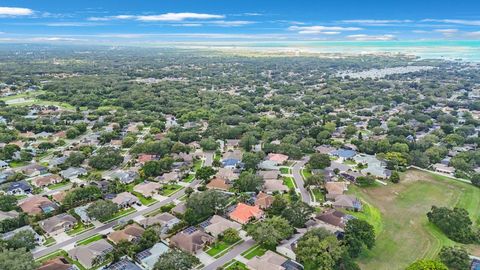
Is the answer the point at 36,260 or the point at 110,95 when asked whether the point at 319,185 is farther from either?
the point at 110,95

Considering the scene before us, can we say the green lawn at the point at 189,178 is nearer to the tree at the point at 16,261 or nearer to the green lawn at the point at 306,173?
the green lawn at the point at 306,173

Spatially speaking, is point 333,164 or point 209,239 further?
point 333,164

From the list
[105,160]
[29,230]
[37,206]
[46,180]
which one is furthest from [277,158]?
[29,230]

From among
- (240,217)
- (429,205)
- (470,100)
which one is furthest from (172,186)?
(470,100)

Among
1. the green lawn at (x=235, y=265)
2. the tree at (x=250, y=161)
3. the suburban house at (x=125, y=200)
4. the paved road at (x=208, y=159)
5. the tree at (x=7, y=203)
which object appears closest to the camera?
the green lawn at (x=235, y=265)

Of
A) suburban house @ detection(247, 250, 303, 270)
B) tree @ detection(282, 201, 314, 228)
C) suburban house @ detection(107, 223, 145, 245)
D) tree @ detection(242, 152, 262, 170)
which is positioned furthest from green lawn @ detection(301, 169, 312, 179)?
suburban house @ detection(107, 223, 145, 245)

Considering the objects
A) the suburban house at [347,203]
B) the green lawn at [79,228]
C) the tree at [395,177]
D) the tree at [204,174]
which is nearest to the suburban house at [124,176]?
the tree at [204,174]

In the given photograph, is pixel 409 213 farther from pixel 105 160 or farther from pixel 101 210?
pixel 105 160
